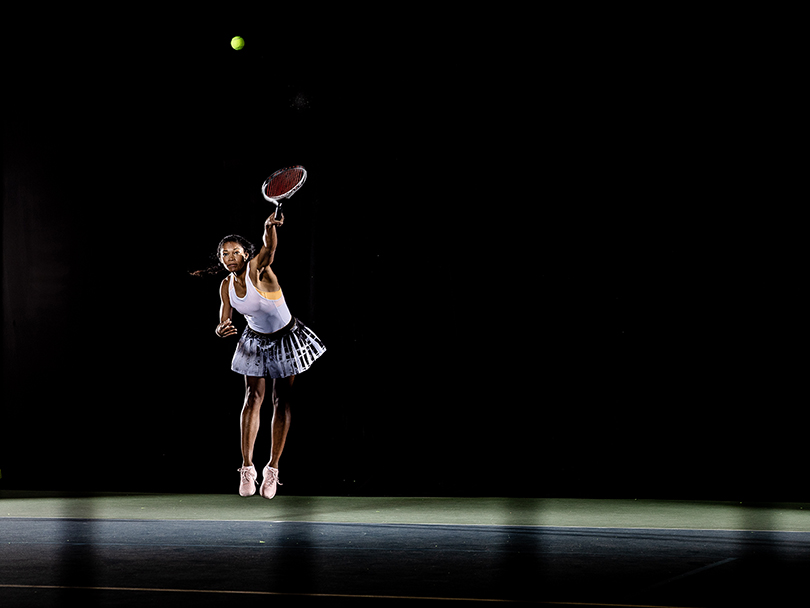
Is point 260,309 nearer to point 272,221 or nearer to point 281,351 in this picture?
point 281,351

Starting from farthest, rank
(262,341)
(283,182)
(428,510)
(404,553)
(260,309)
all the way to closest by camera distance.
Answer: (283,182) < (262,341) < (260,309) < (428,510) < (404,553)

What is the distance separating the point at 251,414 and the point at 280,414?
0.59 feet

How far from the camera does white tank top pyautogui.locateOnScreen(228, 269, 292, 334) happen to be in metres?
6.65

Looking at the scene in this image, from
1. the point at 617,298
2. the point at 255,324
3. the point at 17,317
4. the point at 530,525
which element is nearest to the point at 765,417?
the point at 617,298

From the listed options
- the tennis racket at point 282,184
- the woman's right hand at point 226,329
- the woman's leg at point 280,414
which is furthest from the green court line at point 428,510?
the tennis racket at point 282,184

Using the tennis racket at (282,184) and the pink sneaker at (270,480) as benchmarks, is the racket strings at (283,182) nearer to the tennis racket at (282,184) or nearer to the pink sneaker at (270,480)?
the tennis racket at (282,184)

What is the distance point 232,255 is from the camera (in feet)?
22.4

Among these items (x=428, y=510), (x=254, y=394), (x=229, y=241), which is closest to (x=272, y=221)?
(x=229, y=241)

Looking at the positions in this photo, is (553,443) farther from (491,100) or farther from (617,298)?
(491,100)

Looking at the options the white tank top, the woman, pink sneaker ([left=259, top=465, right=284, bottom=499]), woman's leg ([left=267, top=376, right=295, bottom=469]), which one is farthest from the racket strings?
pink sneaker ([left=259, top=465, right=284, bottom=499])

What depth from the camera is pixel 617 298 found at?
6.50 meters

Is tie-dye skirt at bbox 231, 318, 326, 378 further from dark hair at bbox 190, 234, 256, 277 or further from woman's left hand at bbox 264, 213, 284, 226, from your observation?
woman's left hand at bbox 264, 213, 284, 226

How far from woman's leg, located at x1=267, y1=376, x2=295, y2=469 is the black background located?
0.08 meters

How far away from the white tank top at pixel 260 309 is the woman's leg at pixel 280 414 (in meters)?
0.33
